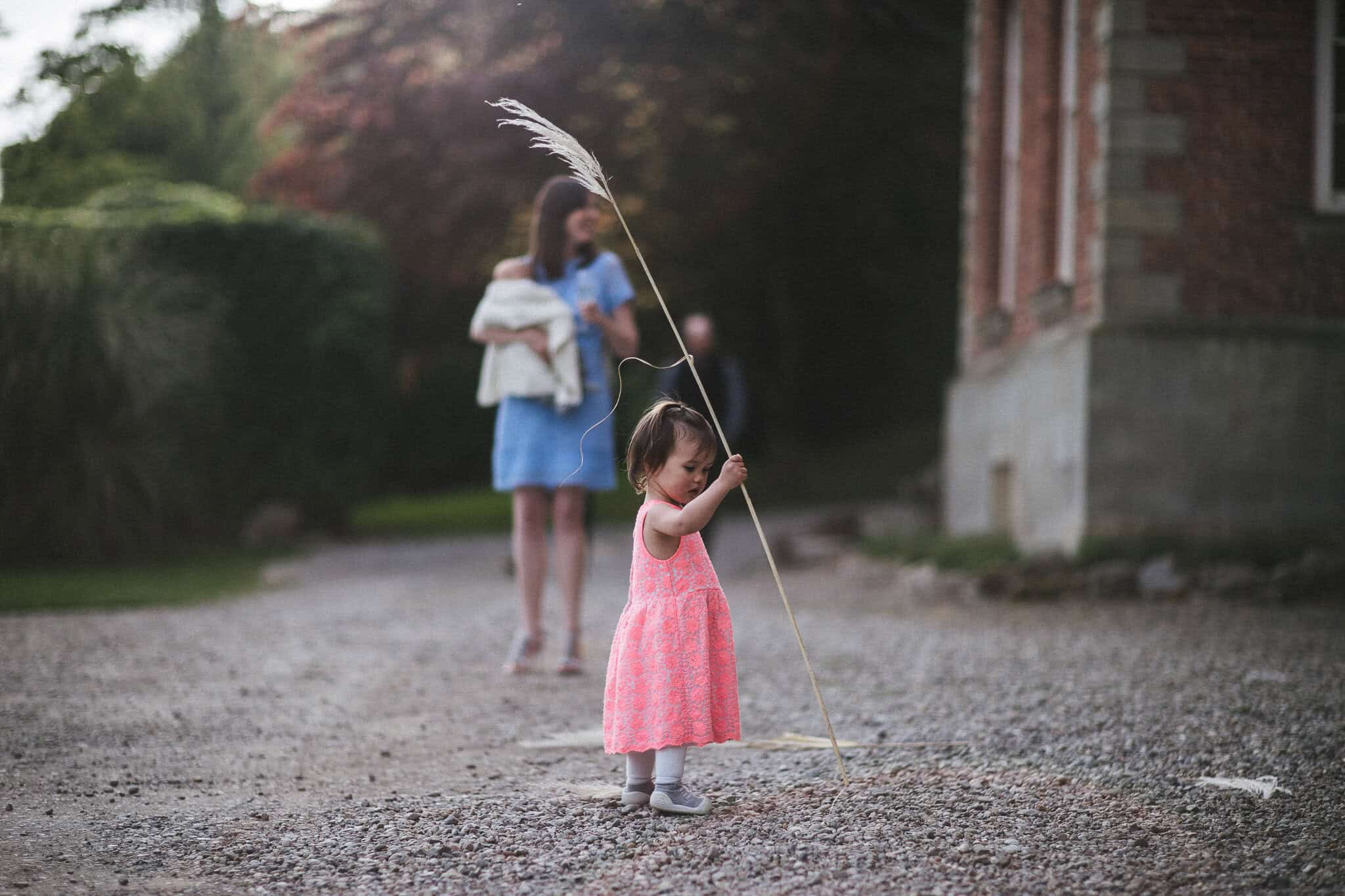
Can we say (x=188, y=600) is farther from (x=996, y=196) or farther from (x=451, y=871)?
(x=996, y=196)

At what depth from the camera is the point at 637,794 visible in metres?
3.18

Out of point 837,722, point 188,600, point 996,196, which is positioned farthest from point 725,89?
point 837,722

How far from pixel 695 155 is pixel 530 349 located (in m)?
12.1

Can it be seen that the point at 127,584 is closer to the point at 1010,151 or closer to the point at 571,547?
the point at 571,547

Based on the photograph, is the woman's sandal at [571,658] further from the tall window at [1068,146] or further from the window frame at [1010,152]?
the window frame at [1010,152]

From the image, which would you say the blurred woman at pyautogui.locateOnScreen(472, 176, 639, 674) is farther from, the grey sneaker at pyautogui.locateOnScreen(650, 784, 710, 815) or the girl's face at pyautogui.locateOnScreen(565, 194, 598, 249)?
the grey sneaker at pyautogui.locateOnScreen(650, 784, 710, 815)

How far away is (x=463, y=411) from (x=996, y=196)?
39.1 ft

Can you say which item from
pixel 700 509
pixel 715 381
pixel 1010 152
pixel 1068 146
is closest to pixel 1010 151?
pixel 1010 152

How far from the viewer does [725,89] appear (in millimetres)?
15586

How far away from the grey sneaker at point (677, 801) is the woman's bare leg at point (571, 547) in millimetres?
2123

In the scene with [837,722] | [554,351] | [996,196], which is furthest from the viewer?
[996,196]

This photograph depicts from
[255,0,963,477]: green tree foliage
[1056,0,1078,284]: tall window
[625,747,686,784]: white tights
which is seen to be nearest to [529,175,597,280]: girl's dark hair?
[625,747,686,784]: white tights

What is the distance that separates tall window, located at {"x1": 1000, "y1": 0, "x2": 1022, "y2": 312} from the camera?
10083 mm

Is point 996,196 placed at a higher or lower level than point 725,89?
lower
